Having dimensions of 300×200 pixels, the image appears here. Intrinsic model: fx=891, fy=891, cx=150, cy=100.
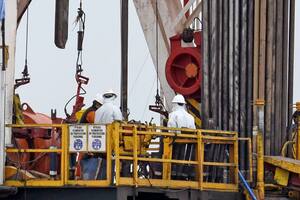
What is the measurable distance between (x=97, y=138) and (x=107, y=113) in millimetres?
800

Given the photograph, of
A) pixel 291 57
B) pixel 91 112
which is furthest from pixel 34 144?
pixel 291 57

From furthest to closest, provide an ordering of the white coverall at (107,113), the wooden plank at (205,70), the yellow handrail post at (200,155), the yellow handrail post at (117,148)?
1. the wooden plank at (205,70)
2. the yellow handrail post at (200,155)
3. the white coverall at (107,113)
4. the yellow handrail post at (117,148)

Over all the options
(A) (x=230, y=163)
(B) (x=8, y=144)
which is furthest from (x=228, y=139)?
(B) (x=8, y=144)

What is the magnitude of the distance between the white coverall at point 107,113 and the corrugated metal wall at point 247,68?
2.51 metres

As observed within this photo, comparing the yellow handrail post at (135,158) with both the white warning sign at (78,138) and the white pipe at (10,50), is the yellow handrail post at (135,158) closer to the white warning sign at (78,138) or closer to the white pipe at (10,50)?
the white warning sign at (78,138)

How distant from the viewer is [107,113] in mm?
14047

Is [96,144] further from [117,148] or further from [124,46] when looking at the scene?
[124,46]

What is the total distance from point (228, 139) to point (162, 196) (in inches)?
61.6

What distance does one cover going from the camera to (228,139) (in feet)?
48.3

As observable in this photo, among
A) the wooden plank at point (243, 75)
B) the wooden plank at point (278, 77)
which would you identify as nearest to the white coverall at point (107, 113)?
the wooden plank at point (243, 75)

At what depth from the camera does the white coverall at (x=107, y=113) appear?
14023 millimetres

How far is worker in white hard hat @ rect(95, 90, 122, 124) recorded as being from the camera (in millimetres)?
14023

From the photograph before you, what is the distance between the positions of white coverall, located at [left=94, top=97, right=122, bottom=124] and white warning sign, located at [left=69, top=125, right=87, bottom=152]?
68 cm

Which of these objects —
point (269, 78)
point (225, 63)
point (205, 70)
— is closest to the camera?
point (269, 78)
